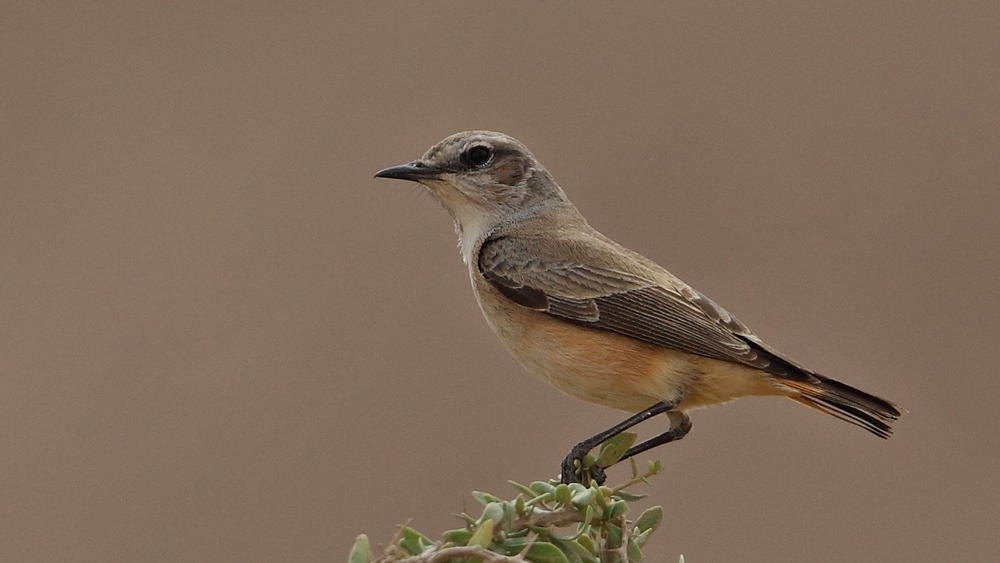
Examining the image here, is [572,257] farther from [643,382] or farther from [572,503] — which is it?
[572,503]

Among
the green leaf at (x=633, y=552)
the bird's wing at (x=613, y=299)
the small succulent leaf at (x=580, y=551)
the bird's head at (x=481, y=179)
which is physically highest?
the bird's head at (x=481, y=179)

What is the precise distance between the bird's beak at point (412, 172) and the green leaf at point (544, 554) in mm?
2490

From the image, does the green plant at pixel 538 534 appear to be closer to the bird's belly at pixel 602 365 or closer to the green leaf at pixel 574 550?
the green leaf at pixel 574 550

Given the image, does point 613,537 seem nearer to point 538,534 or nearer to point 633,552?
point 633,552

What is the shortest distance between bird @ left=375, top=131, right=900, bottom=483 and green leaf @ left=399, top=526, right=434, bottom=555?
4.76ft

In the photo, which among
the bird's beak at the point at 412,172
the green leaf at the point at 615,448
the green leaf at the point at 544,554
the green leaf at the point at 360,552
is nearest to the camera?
the green leaf at the point at 360,552

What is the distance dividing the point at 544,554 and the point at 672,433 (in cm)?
203

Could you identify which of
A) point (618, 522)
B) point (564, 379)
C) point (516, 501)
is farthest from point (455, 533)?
point (564, 379)

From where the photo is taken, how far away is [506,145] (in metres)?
4.37

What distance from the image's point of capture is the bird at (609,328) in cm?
356

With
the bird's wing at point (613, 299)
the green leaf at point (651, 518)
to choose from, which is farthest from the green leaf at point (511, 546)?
the bird's wing at point (613, 299)

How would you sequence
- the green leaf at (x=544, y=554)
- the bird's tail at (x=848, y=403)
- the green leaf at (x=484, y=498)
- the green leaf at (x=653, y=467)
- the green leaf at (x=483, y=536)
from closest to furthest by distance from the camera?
the green leaf at (x=483, y=536) → the green leaf at (x=544, y=554) → the green leaf at (x=484, y=498) → the green leaf at (x=653, y=467) → the bird's tail at (x=848, y=403)

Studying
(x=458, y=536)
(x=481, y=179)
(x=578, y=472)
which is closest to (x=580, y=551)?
(x=458, y=536)

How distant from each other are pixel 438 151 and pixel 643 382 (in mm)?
1263
